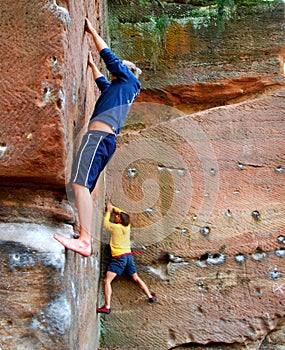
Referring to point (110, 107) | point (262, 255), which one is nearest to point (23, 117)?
point (110, 107)

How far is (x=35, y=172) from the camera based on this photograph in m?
2.12

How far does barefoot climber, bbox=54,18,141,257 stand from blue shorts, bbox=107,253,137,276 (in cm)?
135

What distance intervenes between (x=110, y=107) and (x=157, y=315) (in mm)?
1838

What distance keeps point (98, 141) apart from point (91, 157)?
0.32ft

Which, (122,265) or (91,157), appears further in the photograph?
(122,265)

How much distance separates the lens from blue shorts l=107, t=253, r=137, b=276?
3.63m

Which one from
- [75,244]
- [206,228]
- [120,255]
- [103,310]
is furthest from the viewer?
[206,228]

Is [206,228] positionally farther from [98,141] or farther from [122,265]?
[98,141]

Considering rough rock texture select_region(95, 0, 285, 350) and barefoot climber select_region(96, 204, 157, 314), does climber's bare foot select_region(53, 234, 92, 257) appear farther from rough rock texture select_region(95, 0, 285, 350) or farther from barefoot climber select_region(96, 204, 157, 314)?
rough rock texture select_region(95, 0, 285, 350)

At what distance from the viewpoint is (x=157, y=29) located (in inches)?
185

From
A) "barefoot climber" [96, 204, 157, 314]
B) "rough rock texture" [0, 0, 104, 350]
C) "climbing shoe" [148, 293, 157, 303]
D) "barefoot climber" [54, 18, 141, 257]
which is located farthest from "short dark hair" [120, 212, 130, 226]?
"rough rock texture" [0, 0, 104, 350]

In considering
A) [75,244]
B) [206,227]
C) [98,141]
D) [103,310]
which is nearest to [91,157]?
[98,141]

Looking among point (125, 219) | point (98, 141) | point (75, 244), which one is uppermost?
point (98, 141)

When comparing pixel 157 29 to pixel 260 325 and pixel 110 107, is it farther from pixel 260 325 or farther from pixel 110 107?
pixel 260 325
